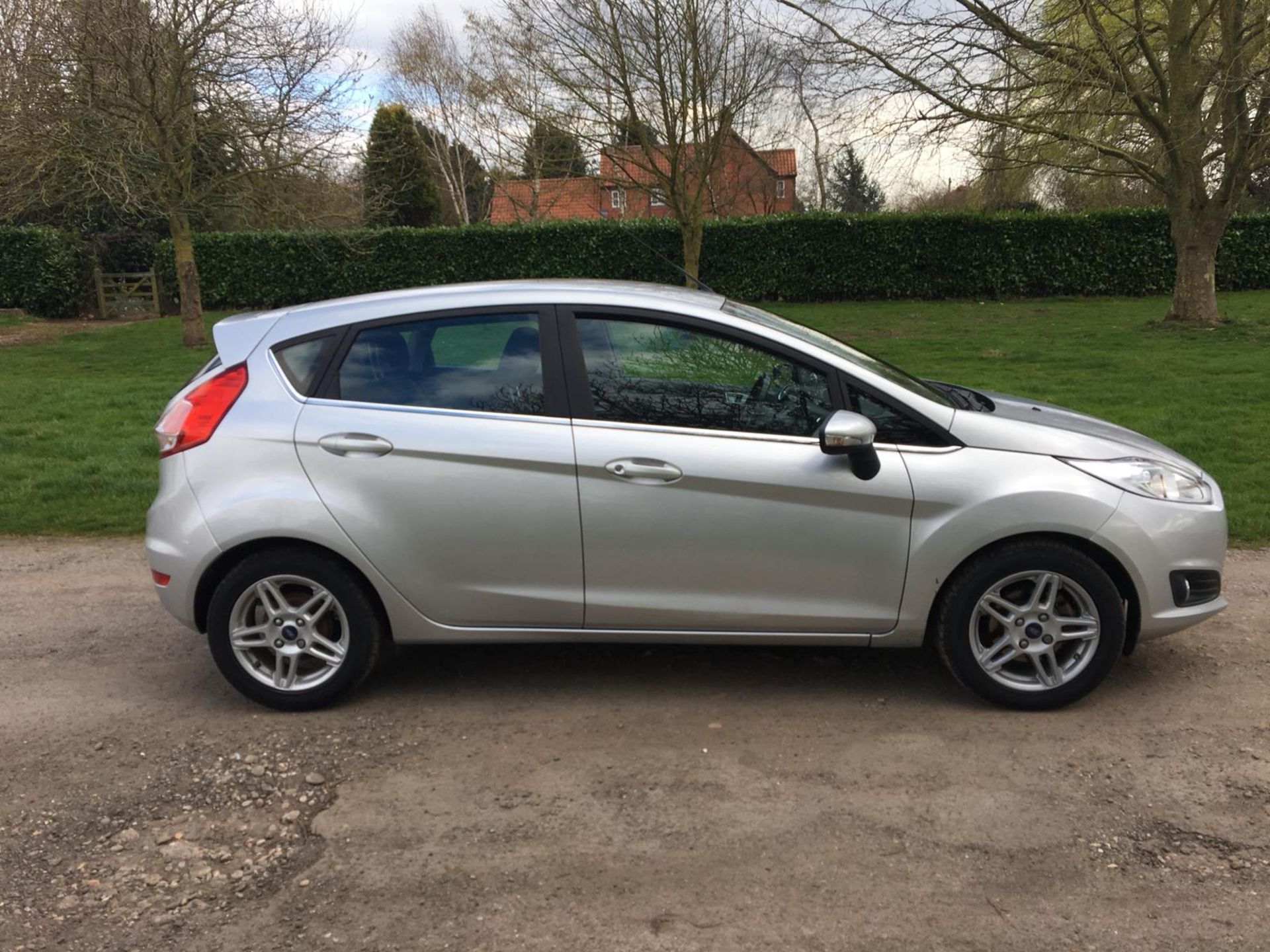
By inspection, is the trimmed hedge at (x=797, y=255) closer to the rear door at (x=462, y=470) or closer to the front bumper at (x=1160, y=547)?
the rear door at (x=462, y=470)

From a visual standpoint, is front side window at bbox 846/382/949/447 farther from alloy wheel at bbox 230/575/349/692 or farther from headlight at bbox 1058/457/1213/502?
alloy wheel at bbox 230/575/349/692

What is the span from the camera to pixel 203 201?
59.9ft

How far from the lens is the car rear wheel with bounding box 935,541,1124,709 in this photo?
12.8 ft

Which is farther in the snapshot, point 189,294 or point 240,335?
point 189,294

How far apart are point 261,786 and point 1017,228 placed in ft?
78.8

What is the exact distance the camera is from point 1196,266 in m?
17.5

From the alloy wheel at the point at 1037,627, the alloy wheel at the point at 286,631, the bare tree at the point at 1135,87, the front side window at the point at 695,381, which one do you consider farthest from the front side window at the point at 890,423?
the bare tree at the point at 1135,87

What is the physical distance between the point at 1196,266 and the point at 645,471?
1700 centimetres

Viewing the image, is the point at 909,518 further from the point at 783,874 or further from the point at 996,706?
the point at 783,874

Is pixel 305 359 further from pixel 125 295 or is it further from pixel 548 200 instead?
pixel 548 200

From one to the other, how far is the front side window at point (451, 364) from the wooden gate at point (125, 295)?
23.6 m

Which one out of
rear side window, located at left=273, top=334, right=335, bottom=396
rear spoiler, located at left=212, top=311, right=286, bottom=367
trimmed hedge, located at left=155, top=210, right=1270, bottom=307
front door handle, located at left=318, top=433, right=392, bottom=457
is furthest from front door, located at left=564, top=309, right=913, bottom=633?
trimmed hedge, located at left=155, top=210, right=1270, bottom=307

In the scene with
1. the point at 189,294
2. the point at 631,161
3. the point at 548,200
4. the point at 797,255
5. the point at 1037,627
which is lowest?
the point at 1037,627

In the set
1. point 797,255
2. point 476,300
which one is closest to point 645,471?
point 476,300
